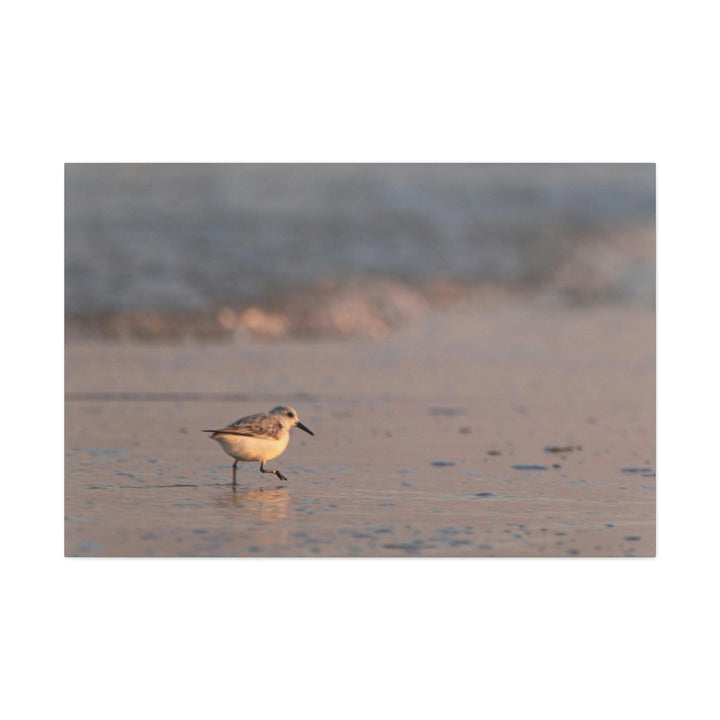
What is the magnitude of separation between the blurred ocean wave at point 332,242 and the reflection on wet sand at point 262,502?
5.94 feet

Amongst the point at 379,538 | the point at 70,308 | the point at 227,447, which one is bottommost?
the point at 379,538

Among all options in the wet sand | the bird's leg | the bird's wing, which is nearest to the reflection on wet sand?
the wet sand

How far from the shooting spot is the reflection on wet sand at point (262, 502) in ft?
16.9

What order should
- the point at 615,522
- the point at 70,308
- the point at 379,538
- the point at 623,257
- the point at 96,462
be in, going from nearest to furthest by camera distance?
1. the point at 379,538
2. the point at 615,522
3. the point at 96,462
4. the point at 70,308
5. the point at 623,257

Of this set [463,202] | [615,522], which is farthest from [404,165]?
[615,522]

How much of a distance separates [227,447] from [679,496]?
7.25 feet

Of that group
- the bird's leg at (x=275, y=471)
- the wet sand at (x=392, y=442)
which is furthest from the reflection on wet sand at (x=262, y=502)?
the bird's leg at (x=275, y=471)

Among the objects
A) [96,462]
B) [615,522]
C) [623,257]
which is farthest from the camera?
[623,257]

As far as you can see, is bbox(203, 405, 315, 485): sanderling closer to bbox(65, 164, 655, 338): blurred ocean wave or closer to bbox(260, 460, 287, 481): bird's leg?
bbox(260, 460, 287, 481): bird's leg

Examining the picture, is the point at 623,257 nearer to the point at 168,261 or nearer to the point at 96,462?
the point at 168,261

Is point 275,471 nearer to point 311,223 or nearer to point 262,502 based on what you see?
point 262,502

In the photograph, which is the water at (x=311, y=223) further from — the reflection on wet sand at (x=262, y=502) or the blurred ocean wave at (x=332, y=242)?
the reflection on wet sand at (x=262, y=502)

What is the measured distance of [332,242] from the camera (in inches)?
313

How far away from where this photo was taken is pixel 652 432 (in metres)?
6.16
